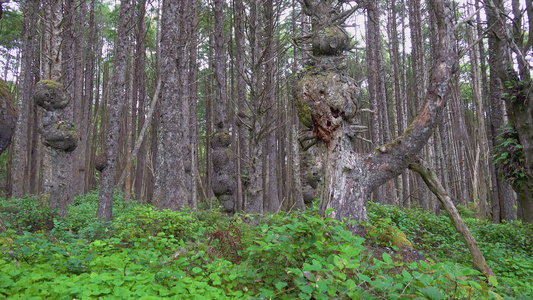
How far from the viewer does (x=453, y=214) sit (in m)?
4.98

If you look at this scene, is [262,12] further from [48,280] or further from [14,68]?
[14,68]

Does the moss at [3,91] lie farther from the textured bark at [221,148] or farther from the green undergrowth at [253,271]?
the textured bark at [221,148]

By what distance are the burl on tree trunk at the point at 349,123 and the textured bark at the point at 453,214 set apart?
35 cm

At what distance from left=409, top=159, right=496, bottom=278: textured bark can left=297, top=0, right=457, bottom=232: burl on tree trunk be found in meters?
0.35

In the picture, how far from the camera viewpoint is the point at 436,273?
2.63 m

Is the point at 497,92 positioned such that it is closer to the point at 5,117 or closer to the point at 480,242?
the point at 480,242

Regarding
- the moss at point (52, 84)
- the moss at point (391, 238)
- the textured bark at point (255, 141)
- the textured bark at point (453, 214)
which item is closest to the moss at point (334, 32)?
the textured bark at point (453, 214)

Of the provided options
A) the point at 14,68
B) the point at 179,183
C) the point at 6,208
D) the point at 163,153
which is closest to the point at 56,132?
the point at 163,153

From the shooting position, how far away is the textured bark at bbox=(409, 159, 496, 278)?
4.66 m

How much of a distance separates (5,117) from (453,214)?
26.0ft

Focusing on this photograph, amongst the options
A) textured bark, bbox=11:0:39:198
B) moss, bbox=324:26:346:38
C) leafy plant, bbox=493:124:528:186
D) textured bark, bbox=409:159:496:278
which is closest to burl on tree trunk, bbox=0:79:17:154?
moss, bbox=324:26:346:38

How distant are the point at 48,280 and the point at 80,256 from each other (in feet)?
1.67

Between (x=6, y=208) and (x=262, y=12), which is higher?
(x=262, y=12)

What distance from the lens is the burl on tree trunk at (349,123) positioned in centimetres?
498
